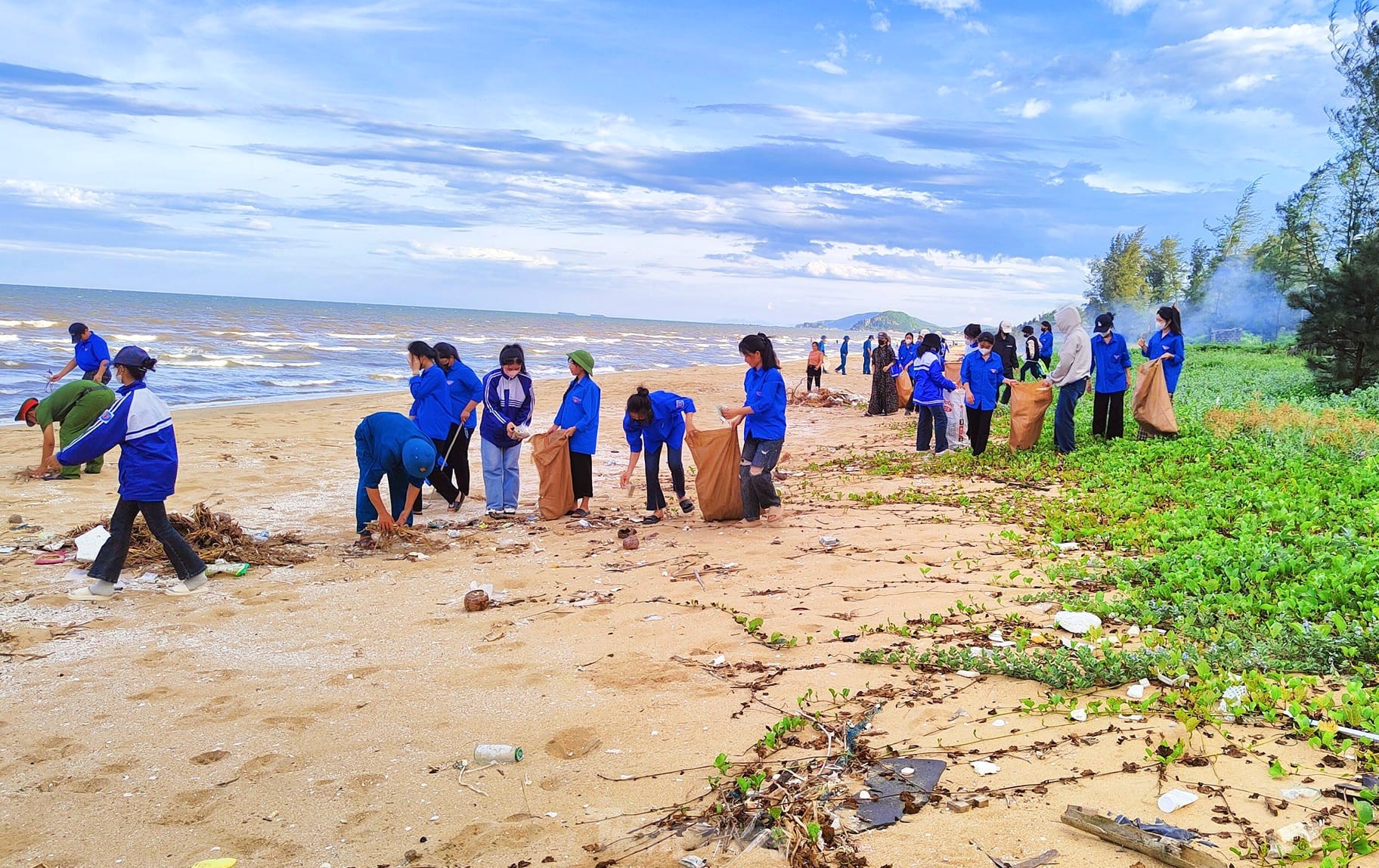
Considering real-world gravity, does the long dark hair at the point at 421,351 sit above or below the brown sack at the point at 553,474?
above

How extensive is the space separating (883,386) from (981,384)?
7549 mm

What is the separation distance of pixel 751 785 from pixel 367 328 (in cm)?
6306

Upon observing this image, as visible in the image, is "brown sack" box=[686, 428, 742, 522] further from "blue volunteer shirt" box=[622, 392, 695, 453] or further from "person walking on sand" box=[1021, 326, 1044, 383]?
"person walking on sand" box=[1021, 326, 1044, 383]

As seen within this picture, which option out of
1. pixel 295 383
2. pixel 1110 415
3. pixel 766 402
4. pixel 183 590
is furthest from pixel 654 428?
pixel 295 383

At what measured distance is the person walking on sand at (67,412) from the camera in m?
8.95

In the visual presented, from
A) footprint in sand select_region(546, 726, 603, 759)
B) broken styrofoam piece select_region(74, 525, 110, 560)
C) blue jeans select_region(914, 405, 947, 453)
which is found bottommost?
footprint in sand select_region(546, 726, 603, 759)

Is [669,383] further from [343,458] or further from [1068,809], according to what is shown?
[1068,809]

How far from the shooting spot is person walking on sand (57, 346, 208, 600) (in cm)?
621

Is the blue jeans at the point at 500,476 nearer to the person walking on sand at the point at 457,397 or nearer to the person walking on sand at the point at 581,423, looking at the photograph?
the person walking on sand at the point at 457,397

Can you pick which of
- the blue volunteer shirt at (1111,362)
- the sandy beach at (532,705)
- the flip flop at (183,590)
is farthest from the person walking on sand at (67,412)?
the blue volunteer shirt at (1111,362)

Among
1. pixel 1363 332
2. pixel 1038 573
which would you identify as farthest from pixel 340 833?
pixel 1363 332

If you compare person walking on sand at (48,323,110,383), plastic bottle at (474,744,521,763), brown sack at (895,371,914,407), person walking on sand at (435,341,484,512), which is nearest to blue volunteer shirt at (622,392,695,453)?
person walking on sand at (435,341,484,512)

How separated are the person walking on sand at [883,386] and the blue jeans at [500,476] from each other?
10028 millimetres

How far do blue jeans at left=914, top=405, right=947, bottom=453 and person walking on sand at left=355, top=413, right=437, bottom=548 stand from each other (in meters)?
6.69
